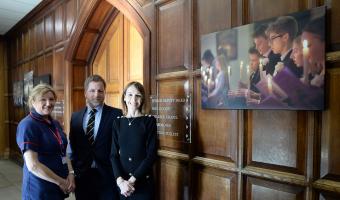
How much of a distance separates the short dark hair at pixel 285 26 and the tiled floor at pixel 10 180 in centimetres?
338

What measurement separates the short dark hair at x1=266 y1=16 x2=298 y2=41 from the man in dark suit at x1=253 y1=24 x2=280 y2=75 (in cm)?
4

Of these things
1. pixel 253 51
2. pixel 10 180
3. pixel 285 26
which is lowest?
pixel 10 180

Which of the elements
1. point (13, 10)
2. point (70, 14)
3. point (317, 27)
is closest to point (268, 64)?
point (317, 27)

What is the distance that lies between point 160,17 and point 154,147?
3.71ft

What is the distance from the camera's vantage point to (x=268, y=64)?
145cm

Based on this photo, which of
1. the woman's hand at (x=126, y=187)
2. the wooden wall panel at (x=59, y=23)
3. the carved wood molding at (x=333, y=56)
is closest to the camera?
the carved wood molding at (x=333, y=56)

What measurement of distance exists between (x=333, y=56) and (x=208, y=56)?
0.75 m

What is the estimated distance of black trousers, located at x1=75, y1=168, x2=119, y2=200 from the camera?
2008mm

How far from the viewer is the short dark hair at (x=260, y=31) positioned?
1474mm

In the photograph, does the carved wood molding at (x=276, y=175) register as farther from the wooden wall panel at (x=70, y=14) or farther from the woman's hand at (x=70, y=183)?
the wooden wall panel at (x=70, y=14)

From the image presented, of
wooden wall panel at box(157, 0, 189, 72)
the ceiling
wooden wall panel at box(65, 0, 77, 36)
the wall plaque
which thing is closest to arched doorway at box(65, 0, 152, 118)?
wooden wall panel at box(65, 0, 77, 36)

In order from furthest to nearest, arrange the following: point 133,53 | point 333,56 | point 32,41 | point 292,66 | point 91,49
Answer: point 32,41
point 91,49
point 133,53
point 292,66
point 333,56

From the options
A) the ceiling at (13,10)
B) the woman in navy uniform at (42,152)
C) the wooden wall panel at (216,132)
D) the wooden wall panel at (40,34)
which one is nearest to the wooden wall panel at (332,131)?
the wooden wall panel at (216,132)

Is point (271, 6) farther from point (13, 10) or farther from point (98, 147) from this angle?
point (13, 10)
